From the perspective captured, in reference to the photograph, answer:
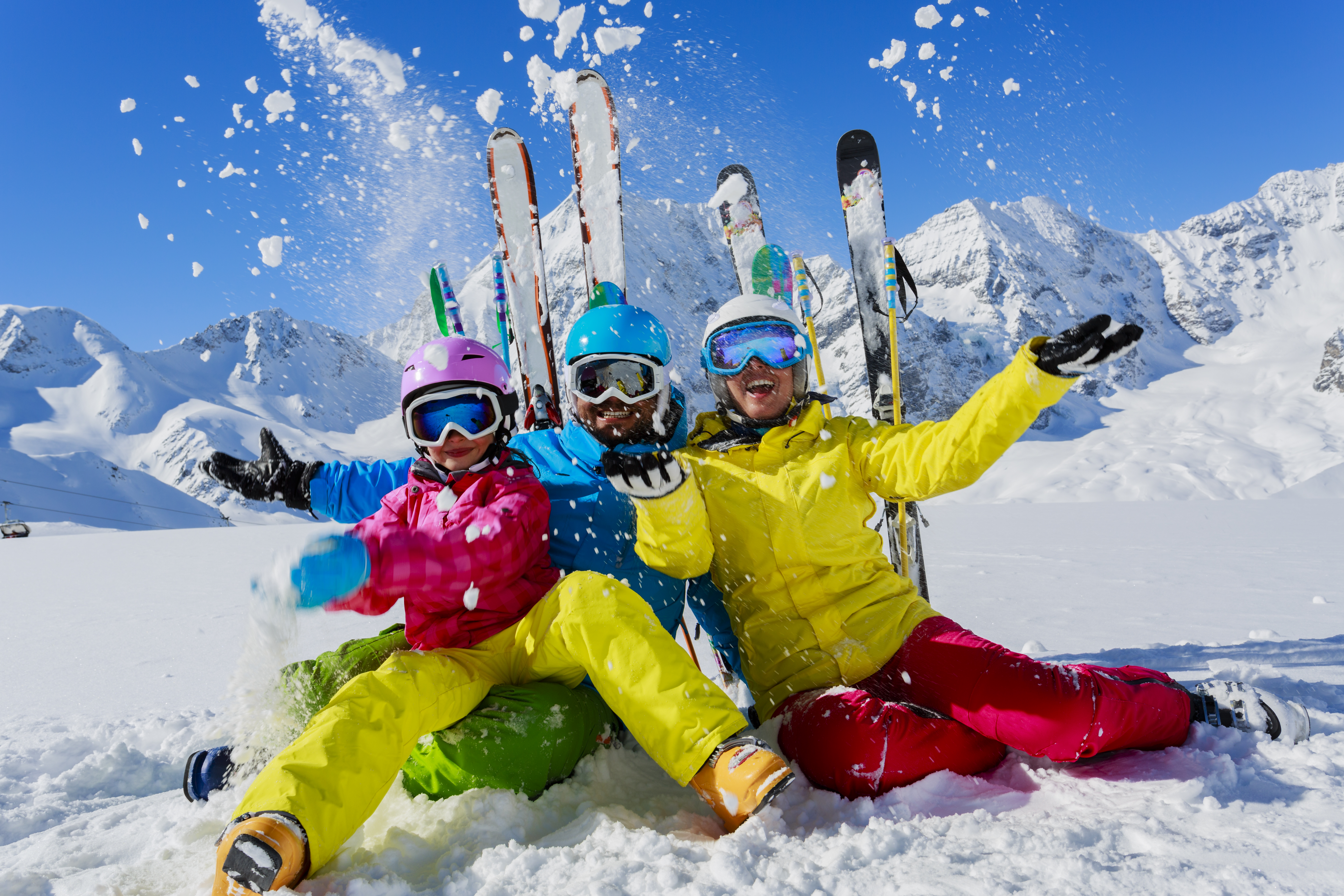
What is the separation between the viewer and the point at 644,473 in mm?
1886

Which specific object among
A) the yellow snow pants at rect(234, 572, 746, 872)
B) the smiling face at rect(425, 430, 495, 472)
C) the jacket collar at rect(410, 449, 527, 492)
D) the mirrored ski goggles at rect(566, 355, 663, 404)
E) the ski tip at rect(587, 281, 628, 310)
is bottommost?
the yellow snow pants at rect(234, 572, 746, 872)

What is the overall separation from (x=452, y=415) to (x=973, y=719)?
1.84 meters

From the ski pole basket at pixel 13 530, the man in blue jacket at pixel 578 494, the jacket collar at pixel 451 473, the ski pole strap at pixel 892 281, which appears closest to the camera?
the man in blue jacket at pixel 578 494

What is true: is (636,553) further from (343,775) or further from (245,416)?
(245,416)

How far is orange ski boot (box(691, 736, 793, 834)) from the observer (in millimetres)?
1548

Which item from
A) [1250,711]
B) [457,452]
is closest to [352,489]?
[457,452]

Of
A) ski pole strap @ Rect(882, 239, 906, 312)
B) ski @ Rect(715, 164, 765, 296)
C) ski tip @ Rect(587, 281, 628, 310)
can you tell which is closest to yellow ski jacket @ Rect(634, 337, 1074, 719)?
ski tip @ Rect(587, 281, 628, 310)

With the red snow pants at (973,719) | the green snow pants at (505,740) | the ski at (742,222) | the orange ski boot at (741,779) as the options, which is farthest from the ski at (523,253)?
the orange ski boot at (741,779)

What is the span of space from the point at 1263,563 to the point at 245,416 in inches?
5031

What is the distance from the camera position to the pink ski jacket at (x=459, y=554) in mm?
1916

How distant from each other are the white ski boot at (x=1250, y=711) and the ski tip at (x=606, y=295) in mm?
2789

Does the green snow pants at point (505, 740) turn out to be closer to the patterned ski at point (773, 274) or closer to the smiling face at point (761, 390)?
the smiling face at point (761, 390)

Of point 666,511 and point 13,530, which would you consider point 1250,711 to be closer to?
A: point 666,511

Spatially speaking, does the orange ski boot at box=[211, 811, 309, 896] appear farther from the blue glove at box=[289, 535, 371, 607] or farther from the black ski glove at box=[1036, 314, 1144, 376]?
the black ski glove at box=[1036, 314, 1144, 376]
